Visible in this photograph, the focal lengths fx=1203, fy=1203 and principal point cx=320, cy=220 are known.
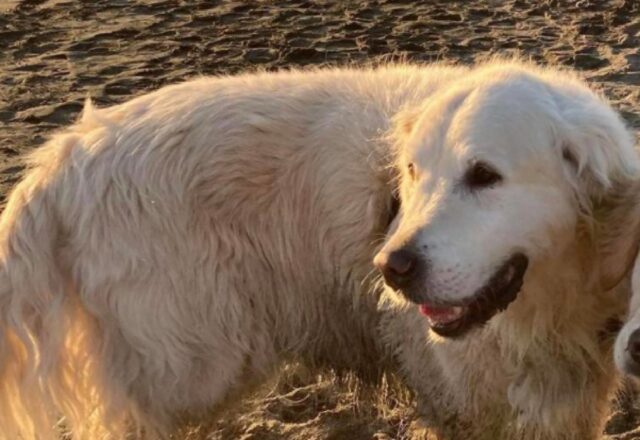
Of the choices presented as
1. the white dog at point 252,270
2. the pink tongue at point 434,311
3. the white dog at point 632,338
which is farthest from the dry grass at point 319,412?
the white dog at point 632,338

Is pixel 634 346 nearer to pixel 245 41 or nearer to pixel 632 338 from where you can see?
Result: pixel 632 338

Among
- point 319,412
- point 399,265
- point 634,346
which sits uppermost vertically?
point 399,265

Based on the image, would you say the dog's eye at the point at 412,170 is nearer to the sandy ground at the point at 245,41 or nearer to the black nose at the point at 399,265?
the black nose at the point at 399,265

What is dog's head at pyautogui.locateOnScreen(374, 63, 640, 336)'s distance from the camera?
3.52 m

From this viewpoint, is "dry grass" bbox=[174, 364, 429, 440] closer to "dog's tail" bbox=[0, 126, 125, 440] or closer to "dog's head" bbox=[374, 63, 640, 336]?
"dog's tail" bbox=[0, 126, 125, 440]

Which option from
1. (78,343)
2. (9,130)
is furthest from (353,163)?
(9,130)

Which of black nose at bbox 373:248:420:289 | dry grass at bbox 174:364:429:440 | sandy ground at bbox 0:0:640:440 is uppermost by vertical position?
black nose at bbox 373:248:420:289

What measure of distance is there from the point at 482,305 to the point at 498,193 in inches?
13.7

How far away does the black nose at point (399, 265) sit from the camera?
3.50 m

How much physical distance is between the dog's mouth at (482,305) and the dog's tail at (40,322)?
1234mm

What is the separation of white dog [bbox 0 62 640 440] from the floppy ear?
0.03 m

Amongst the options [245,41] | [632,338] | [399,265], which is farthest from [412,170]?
[245,41]

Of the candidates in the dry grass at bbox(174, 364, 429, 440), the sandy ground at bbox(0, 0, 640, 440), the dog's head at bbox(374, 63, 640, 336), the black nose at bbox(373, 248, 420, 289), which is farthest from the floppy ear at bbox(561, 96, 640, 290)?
the sandy ground at bbox(0, 0, 640, 440)

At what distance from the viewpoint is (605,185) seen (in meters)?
3.64
